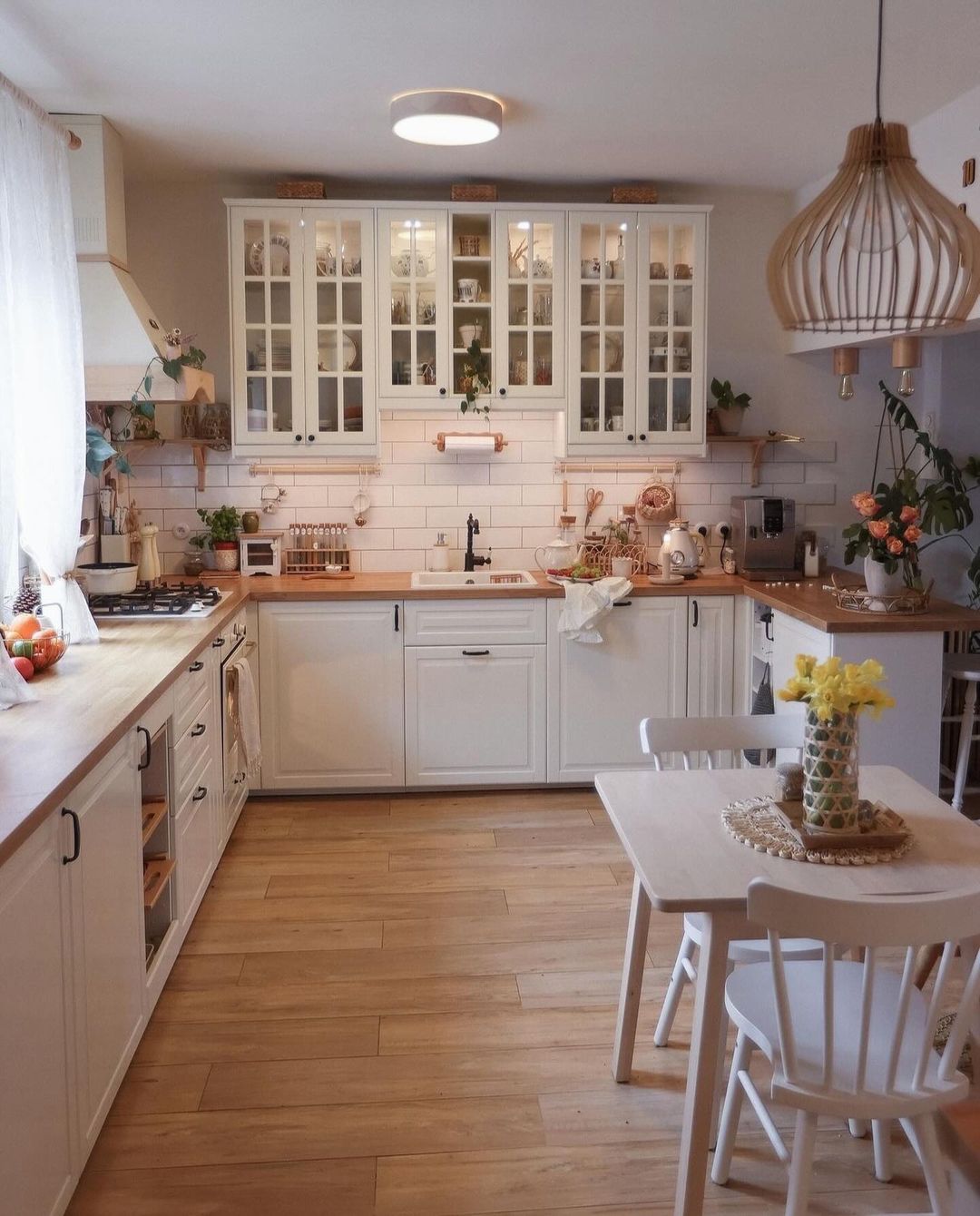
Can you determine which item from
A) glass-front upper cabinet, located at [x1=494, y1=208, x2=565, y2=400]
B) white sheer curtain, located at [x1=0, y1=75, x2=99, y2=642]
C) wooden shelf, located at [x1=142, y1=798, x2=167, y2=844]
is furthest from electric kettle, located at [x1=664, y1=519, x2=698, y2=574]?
wooden shelf, located at [x1=142, y1=798, x2=167, y2=844]

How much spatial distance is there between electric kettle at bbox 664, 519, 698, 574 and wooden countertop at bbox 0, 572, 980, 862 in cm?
8

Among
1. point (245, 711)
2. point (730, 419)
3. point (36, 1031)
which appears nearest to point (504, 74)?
point (730, 419)

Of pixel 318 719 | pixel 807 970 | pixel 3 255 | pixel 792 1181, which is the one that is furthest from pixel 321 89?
pixel 792 1181

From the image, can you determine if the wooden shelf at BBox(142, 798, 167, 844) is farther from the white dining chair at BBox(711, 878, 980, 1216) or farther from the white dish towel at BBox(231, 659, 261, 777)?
the white dining chair at BBox(711, 878, 980, 1216)

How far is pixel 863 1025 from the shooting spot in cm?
187

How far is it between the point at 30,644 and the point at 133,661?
29 centimetres

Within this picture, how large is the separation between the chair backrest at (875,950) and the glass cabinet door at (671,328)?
10.9 ft

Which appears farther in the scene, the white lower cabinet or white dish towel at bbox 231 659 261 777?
white dish towel at bbox 231 659 261 777

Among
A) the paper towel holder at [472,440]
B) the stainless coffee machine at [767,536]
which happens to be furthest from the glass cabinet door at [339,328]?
the stainless coffee machine at [767,536]

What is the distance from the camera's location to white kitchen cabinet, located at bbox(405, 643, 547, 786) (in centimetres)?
484

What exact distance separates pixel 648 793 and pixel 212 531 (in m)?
3.10

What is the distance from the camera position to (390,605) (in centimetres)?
479

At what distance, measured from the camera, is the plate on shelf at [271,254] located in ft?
15.9

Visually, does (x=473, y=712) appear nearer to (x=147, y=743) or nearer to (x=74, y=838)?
(x=147, y=743)
